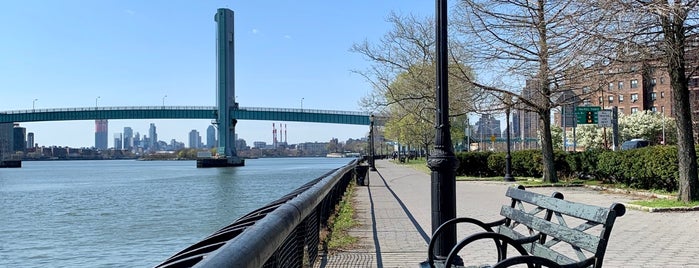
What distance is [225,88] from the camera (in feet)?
342

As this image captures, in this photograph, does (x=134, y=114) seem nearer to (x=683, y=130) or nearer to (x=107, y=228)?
(x=107, y=228)

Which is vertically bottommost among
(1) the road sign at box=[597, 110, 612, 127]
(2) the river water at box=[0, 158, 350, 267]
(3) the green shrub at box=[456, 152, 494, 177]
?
(2) the river water at box=[0, 158, 350, 267]

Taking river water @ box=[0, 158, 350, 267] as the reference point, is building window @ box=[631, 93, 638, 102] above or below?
above

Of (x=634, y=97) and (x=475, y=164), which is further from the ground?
(x=634, y=97)

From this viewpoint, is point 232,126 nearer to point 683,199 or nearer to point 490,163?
point 490,163

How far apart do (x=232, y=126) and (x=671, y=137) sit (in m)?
63.8

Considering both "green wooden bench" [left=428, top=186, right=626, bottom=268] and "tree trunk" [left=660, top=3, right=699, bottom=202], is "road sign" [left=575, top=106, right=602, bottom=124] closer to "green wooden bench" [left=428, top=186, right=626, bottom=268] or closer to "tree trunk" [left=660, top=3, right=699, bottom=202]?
"tree trunk" [left=660, top=3, right=699, bottom=202]

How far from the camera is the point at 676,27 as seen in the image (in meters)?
13.8

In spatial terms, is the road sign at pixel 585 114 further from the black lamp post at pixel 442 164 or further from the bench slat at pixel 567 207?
the bench slat at pixel 567 207

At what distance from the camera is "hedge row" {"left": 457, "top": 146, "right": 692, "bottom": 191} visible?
17.9m

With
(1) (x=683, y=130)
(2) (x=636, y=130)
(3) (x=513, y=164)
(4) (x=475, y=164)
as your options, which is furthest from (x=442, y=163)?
(2) (x=636, y=130)

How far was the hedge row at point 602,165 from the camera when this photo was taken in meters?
17.9

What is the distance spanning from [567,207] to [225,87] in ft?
335

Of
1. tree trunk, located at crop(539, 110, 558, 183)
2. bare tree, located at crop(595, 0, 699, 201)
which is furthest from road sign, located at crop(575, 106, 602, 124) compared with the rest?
bare tree, located at crop(595, 0, 699, 201)
